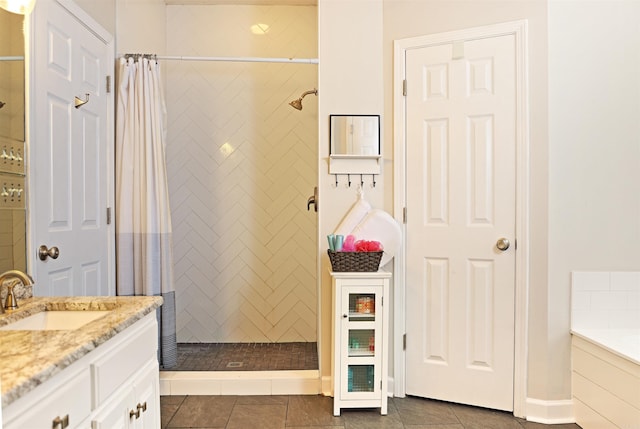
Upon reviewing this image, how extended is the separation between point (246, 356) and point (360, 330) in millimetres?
1182

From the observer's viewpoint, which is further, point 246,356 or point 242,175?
point 242,175

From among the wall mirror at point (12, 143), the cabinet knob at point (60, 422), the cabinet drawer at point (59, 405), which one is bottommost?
the cabinet knob at point (60, 422)

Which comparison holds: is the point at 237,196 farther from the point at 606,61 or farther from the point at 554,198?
the point at 606,61

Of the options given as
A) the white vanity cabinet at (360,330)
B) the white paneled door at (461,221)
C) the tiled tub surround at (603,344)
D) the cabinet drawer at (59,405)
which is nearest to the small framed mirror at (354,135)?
the white paneled door at (461,221)

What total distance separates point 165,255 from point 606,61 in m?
2.73

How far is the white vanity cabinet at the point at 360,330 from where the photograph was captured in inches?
101

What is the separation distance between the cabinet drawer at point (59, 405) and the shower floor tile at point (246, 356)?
1.98 meters

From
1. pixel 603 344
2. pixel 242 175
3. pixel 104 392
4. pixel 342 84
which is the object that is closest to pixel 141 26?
pixel 242 175

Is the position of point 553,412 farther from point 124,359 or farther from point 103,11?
point 103,11

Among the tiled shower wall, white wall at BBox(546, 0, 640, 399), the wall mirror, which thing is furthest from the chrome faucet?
white wall at BBox(546, 0, 640, 399)

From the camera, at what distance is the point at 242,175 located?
3.75 m

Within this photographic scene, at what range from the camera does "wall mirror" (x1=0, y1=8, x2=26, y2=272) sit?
6.09 feet

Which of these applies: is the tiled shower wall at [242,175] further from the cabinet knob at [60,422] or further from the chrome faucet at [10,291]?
the cabinet knob at [60,422]

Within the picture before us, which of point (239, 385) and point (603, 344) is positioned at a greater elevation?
point (603, 344)
